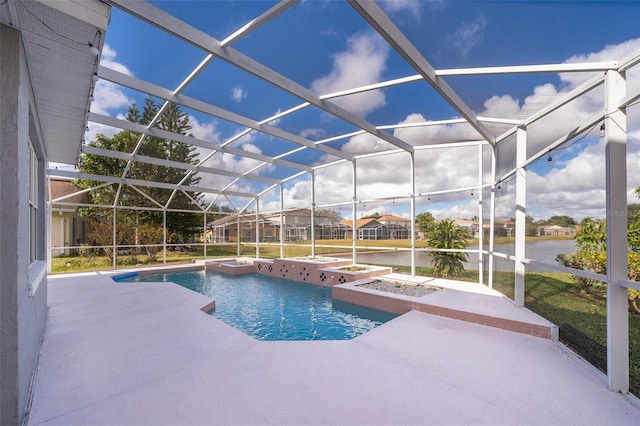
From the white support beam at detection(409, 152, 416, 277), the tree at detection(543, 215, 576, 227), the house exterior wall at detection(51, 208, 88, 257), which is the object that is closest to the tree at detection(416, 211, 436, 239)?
the white support beam at detection(409, 152, 416, 277)

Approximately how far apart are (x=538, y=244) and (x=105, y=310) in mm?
8244

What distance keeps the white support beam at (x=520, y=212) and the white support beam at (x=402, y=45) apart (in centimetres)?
128

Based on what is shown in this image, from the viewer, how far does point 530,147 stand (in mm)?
5281

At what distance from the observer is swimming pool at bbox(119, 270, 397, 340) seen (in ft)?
18.6

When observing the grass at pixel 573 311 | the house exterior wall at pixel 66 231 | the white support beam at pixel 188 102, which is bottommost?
the grass at pixel 573 311

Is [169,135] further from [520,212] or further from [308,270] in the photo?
[520,212]

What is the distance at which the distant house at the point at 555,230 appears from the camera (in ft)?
14.9

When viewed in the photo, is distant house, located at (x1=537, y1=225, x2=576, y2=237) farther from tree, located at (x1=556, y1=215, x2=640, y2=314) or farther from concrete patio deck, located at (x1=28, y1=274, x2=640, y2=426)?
concrete patio deck, located at (x1=28, y1=274, x2=640, y2=426)

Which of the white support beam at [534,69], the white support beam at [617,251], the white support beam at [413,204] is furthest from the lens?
the white support beam at [413,204]

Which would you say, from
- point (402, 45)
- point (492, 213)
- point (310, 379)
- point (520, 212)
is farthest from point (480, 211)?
point (310, 379)

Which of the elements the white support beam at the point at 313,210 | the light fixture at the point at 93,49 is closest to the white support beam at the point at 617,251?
the light fixture at the point at 93,49

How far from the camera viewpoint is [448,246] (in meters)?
9.26

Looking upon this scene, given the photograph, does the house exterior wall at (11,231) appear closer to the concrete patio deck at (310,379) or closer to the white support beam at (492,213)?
the concrete patio deck at (310,379)

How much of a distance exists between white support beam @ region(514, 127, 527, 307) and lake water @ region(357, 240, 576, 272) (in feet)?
0.55
